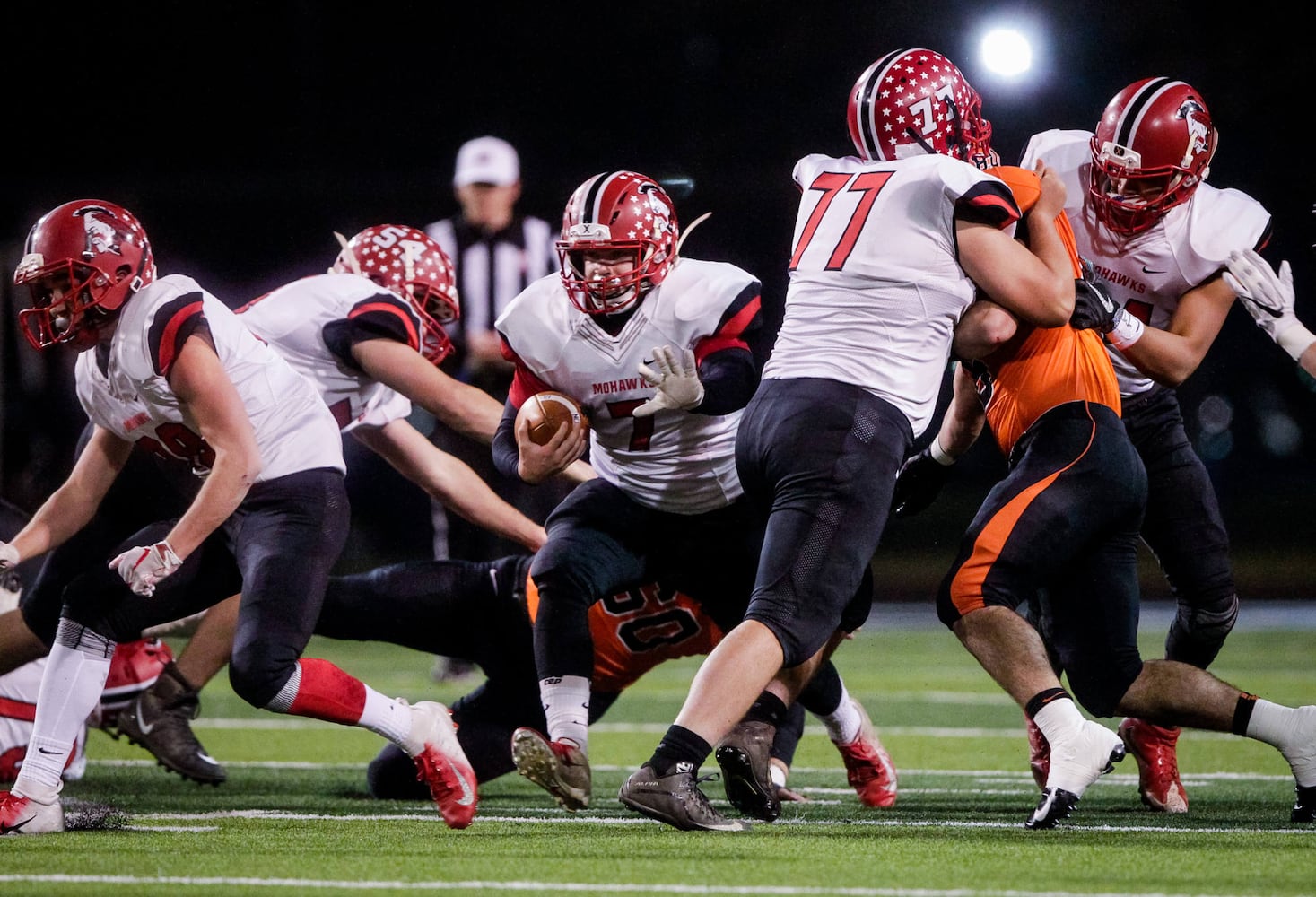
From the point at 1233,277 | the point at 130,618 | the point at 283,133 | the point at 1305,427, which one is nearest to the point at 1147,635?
the point at 1305,427

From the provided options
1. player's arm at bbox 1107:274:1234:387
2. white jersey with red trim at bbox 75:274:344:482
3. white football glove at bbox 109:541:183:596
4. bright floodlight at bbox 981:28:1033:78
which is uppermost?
bright floodlight at bbox 981:28:1033:78

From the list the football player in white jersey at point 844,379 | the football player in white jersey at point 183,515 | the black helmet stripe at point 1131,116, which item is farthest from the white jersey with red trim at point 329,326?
the black helmet stripe at point 1131,116

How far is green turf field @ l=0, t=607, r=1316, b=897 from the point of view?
2658 millimetres

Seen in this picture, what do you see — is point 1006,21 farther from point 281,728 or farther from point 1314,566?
point 281,728

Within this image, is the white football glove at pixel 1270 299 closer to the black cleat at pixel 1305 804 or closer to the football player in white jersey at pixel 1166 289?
the football player in white jersey at pixel 1166 289

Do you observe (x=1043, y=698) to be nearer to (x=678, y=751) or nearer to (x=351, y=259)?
(x=678, y=751)

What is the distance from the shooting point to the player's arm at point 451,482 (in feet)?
13.9

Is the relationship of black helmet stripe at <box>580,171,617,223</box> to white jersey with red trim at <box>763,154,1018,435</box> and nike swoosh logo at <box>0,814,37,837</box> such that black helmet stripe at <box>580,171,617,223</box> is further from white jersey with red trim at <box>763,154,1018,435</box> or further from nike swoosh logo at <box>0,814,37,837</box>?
nike swoosh logo at <box>0,814,37,837</box>

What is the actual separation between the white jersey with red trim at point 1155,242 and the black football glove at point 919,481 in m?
0.48

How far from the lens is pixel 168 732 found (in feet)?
13.9

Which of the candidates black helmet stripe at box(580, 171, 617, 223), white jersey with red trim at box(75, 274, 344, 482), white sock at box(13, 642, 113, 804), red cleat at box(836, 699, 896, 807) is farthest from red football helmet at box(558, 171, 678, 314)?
white sock at box(13, 642, 113, 804)

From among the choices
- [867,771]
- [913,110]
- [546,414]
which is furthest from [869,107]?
[867,771]

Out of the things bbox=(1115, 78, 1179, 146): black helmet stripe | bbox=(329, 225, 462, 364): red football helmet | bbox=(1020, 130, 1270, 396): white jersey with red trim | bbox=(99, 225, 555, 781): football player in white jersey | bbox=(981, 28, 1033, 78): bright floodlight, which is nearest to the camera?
bbox=(1115, 78, 1179, 146): black helmet stripe

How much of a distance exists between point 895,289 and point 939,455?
0.79 m
